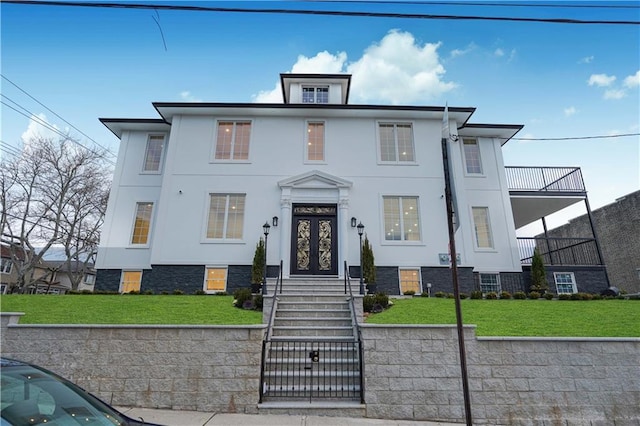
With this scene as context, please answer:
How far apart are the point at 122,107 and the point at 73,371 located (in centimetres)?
1140

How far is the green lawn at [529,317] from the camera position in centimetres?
636

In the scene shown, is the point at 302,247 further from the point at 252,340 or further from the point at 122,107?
the point at 122,107

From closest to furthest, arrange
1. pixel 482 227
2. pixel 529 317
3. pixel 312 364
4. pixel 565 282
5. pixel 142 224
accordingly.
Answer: pixel 312 364 → pixel 529 317 → pixel 142 224 → pixel 565 282 → pixel 482 227

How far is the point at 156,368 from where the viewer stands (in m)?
5.39

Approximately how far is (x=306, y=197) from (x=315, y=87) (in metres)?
6.32

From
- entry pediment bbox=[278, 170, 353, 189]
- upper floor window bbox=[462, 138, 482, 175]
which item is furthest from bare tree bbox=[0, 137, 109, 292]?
upper floor window bbox=[462, 138, 482, 175]

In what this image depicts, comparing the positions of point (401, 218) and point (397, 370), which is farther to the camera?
point (401, 218)

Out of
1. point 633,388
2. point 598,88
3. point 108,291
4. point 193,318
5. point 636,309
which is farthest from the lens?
point 598,88

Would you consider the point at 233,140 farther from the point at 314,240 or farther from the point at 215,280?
the point at 215,280

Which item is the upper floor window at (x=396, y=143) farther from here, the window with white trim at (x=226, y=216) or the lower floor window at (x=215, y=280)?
the lower floor window at (x=215, y=280)

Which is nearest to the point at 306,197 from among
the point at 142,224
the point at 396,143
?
the point at 396,143

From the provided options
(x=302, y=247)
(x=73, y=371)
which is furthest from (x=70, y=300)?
(x=302, y=247)

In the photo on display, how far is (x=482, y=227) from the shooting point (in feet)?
42.3

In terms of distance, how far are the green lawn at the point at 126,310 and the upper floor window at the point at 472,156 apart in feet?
36.8
